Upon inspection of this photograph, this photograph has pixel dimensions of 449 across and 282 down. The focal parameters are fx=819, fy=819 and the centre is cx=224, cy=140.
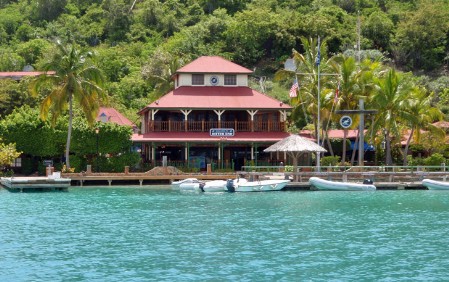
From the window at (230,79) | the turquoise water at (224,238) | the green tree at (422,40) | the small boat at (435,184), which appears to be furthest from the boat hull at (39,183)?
the green tree at (422,40)

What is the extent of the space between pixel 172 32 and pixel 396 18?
30.7 m

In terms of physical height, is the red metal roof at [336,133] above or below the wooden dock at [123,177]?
above

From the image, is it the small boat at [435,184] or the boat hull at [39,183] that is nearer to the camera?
the boat hull at [39,183]

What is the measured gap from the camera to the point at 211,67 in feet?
221

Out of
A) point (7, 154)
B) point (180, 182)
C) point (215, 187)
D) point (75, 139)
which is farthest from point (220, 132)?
point (7, 154)

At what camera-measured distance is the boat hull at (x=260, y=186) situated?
53469 millimetres

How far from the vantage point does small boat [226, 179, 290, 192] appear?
53406mm

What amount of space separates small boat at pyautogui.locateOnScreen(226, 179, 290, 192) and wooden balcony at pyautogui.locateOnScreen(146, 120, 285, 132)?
10966mm

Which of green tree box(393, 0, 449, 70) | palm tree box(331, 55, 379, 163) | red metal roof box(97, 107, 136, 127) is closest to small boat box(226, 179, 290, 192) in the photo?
palm tree box(331, 55, 379, 163)

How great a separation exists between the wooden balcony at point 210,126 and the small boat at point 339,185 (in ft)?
36.2

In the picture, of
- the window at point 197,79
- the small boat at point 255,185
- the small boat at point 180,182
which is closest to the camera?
the small boat at point 255,185

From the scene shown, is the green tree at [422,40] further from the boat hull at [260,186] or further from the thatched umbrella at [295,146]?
the boat hull at [260,186]

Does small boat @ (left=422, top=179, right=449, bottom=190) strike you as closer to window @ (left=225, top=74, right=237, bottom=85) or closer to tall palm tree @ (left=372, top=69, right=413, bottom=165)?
tall palm tree @ (left=372, top=69, right=413, bottom=165)

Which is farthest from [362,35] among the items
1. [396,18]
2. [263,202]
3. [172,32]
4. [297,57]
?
[263,202]
